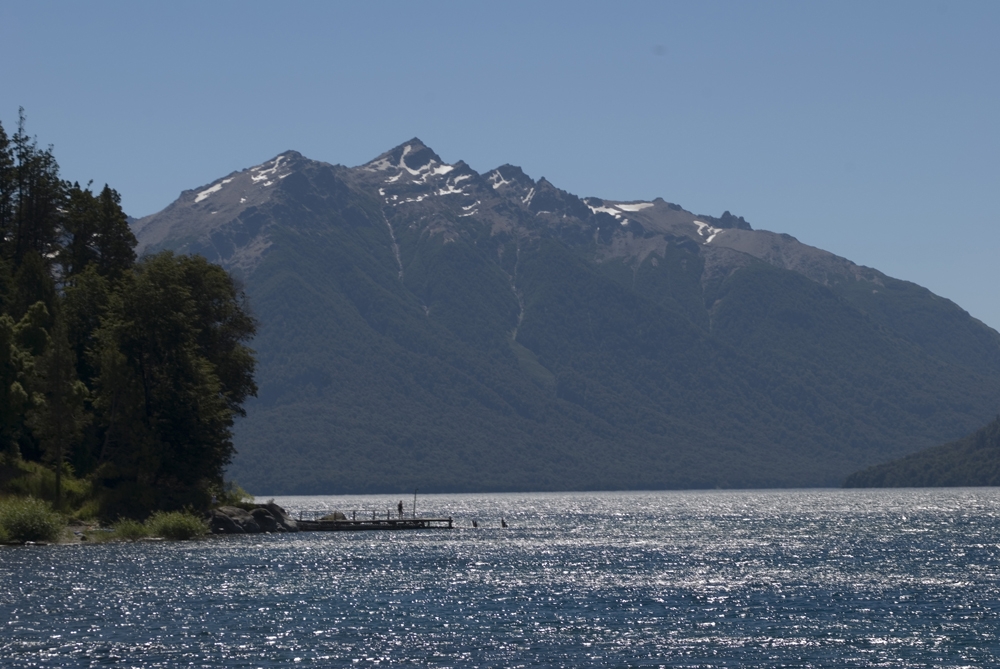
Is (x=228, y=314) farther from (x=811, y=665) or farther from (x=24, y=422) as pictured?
(x=811, y=665)

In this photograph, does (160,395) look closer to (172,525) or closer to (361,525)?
(172,525)

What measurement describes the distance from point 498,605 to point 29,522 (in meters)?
46.4

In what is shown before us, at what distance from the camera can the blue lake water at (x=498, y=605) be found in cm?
5056

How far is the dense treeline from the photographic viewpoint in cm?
10800

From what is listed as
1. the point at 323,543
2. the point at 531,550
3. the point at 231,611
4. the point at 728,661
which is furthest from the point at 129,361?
the point at 728,661

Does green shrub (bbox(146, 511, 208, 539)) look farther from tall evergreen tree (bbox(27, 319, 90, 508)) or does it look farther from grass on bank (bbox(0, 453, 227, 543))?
tall evergreen tree (bbox(27, 319, 90, 508))

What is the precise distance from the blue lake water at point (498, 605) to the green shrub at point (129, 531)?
91.1 inches

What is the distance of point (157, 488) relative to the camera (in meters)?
115

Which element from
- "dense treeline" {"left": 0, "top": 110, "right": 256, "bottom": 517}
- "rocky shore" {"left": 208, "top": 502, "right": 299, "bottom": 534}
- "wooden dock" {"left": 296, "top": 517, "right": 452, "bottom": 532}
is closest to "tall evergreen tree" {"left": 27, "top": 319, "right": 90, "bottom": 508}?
"dense treeline" {"left": 0, "top": 110, "right": 256, "bottom": 517}

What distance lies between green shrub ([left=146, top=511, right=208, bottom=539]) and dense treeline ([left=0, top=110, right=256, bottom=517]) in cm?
385

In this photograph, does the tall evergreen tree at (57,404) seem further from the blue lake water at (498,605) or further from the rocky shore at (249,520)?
the rocky shore at (249,520)

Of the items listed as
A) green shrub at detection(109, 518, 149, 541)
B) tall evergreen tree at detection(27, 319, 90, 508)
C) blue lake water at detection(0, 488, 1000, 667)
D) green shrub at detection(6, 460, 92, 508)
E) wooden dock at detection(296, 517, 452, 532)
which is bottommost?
blue lake water at detection(0, 488, 1000, 667)

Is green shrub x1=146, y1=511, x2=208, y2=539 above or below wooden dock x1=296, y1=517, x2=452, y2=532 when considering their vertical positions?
above

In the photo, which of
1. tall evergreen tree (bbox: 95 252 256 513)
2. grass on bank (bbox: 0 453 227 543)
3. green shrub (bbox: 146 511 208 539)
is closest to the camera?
grass on bank (bbox: 0 453 227 543)
